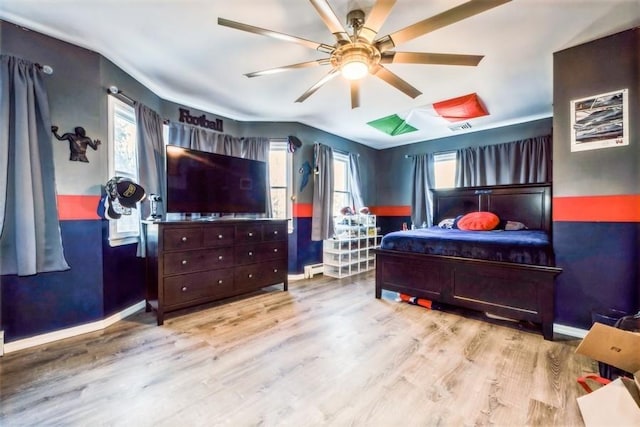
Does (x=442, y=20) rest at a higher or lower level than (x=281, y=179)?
higher

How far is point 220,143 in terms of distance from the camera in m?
3.71

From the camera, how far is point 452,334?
232 cm

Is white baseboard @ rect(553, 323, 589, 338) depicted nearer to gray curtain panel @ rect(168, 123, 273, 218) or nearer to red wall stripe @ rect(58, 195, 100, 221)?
gray curtain panel @ rect(168, 123, 273, 218)

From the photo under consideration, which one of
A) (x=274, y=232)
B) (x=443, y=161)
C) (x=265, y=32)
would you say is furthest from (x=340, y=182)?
(x=265, y=32)

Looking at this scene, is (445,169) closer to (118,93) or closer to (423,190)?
(423,190)

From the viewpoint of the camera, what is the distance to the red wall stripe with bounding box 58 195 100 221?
7.33 ft

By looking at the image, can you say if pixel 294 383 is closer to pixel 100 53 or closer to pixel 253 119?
pixel 100 53

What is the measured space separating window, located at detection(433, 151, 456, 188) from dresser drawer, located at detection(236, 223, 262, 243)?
3.60 metres

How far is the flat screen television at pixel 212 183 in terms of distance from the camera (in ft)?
A: 9.20

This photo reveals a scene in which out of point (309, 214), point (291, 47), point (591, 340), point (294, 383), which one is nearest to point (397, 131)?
point (309, 214)

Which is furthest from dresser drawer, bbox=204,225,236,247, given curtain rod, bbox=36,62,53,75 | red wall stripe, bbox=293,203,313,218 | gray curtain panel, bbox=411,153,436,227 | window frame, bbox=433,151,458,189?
window frame, bbox=433,151,458,189

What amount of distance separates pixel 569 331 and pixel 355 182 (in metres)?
3.67

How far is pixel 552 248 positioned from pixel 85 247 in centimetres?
418

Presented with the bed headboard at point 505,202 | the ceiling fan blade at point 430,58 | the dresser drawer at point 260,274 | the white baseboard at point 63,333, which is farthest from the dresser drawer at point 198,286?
the bed headboard at point 505,202
